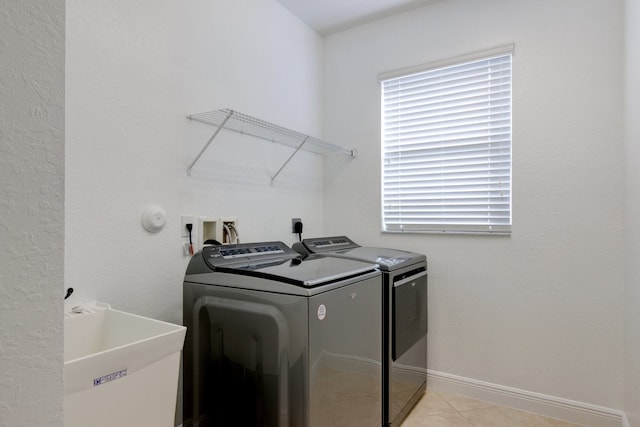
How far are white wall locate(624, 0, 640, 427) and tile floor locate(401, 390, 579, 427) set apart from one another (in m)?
0.46

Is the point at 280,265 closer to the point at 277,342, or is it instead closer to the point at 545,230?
the point at 277,342

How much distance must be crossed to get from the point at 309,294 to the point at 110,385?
65cm

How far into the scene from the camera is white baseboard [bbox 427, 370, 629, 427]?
77.9 inches

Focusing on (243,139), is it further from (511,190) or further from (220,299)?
(511,190)

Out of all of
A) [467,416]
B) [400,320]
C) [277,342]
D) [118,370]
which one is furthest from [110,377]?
[467,416]

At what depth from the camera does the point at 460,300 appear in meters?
2.38

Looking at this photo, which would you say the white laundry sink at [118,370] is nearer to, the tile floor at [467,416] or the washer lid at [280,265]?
the washer lid at [280,265]

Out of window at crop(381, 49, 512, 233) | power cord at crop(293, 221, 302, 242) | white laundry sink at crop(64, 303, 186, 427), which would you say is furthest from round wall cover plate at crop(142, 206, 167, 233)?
window at crop(381, 49, 512, 233)

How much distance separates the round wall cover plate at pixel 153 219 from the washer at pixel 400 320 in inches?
34.1

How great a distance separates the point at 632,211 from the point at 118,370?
2.15 m

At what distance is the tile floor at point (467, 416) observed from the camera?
2.04 m

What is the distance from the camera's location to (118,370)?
1006 millimetres

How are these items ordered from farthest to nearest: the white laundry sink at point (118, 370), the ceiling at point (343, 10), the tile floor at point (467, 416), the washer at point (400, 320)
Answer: the ceiling at point (343, 10) → the tile floor at point (467, 416) → the washer at point (400, 320) → the white laundry sink at point (118, 370)
